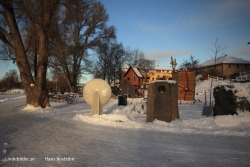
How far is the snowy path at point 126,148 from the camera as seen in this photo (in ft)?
12.4

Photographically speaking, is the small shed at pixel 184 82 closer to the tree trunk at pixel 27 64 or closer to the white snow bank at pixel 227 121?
the white snow bank at pixel 227 121

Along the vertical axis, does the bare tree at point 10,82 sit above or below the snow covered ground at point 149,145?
above

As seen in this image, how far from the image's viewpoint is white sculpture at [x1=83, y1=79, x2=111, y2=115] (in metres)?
9.83

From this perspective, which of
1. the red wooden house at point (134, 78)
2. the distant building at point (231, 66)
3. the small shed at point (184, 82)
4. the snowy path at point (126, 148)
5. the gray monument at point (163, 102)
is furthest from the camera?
the distant building at point (231, 66)

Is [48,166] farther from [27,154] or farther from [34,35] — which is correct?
[34,35]

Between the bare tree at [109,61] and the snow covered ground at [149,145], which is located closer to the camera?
the snow covered ground at [149,145]

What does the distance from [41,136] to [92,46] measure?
2931cm

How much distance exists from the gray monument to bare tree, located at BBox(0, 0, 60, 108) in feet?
29.1

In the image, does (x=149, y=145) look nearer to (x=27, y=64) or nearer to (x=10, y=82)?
(x=27, y=64)

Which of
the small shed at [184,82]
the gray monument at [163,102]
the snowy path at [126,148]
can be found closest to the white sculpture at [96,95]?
the gray monument at [163,102]

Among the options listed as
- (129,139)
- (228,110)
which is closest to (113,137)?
(129,139)

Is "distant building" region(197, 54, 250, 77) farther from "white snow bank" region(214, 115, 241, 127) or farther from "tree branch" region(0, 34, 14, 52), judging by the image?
"tree branch" region(0, 34, 14, 52)

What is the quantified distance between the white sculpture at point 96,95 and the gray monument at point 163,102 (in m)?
2.88

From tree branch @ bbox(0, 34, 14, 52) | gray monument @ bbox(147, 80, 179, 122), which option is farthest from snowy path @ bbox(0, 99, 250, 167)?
tree branch @ bbox(0, 34, 14, 52)
